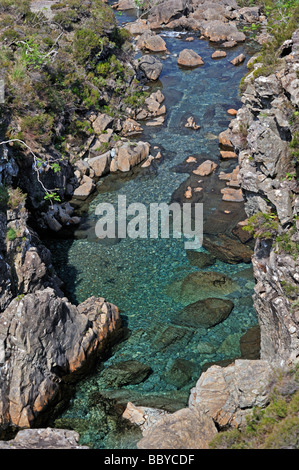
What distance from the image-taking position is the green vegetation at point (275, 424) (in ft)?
40.9

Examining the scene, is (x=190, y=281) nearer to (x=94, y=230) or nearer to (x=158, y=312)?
(x=158, y=312)

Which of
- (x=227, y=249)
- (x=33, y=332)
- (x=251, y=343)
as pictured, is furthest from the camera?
(x=227, y=249)

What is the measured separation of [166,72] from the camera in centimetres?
5091

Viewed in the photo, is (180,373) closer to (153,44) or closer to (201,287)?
(201,287)

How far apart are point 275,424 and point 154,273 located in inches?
565

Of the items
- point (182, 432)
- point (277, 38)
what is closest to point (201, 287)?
point (182, 432)

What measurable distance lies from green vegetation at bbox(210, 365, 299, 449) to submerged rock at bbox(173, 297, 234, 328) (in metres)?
8.36

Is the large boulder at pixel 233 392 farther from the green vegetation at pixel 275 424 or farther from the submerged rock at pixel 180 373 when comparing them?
the submerged rock at pixel 180 373

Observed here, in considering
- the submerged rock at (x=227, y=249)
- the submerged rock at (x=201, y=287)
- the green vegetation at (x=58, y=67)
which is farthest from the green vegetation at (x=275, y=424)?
the green vegetation at (x=58, y=67)

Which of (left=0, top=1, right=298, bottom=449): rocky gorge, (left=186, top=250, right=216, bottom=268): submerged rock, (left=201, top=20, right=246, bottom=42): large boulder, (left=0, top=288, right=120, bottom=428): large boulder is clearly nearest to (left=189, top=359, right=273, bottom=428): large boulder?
(left=0, top=1, right=298, bottom=449): rocky gorge

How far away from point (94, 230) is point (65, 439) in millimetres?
16559

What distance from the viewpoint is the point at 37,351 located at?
65.0 feet

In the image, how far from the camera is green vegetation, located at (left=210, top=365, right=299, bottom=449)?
12.5 metres

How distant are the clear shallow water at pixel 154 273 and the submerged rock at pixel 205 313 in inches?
12.7
